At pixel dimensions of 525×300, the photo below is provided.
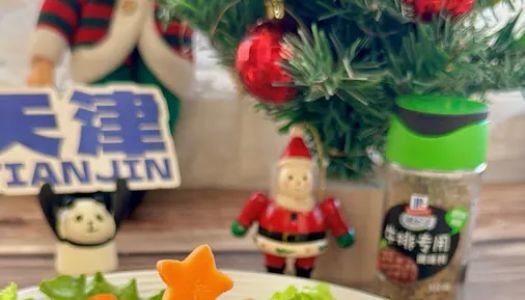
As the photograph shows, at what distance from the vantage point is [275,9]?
51 centimetres

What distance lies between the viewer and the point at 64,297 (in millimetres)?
513

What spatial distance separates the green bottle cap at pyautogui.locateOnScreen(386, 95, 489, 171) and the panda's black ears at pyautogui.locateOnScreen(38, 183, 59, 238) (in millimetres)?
231

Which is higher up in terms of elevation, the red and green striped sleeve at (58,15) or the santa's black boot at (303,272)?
the red and green striped sleeve at (58,15)

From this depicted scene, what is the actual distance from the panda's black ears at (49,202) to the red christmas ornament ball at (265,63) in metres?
0.15

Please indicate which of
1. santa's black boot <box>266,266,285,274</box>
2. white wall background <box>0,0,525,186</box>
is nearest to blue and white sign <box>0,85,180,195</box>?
santa's black boot <box>266,266,285,274</box>

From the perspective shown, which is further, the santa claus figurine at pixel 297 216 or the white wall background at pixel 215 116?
the white wall background at pixel 215 116

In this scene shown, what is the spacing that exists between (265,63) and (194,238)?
243mm

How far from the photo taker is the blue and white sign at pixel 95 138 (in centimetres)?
52

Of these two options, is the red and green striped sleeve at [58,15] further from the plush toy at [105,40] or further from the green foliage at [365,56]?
the green foliage at [365,56]

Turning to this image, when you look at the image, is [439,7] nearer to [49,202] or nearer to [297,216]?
[297,216]

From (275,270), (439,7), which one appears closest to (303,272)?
(275,270)

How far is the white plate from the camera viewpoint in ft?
1.80

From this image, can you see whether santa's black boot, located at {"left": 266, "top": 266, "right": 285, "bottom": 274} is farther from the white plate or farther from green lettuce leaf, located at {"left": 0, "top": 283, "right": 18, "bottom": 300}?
green lettuce leaf, located at {"left": 0, "top": 283, "right": 18, "bottom": 300}

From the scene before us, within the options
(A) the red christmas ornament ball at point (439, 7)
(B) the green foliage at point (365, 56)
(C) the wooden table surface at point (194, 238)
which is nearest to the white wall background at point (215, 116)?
(C) the wooden table surface at point (194, 238)
